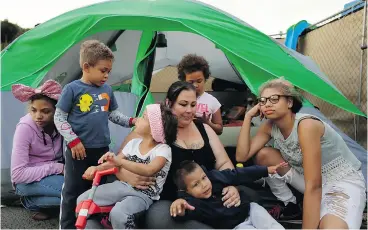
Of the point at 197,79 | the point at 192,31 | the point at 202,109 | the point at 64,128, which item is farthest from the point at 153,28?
the point at 64,128

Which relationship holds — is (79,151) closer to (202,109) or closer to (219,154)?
(219,154)

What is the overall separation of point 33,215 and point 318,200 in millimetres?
1810

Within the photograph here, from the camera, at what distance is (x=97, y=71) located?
2.12 metres

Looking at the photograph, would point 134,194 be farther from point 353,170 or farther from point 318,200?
point 353,170

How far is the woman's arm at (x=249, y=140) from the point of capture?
2186 mm

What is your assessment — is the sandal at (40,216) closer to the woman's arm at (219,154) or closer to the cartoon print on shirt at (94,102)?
the cartoon print on shirt at (94,102)

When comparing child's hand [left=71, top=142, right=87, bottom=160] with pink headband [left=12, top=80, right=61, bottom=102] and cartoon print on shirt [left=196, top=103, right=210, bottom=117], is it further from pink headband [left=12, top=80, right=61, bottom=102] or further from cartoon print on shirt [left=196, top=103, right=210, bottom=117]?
cartoon print on shirt [left=196, top=103, right=210, bottom=117]

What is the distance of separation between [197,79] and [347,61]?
7.50 ft

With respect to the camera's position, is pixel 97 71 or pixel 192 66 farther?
pixel 192 66

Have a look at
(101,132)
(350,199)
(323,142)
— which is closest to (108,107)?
(101,132)

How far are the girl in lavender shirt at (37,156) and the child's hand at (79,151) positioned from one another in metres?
0.45

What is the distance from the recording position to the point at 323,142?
6.51 feet

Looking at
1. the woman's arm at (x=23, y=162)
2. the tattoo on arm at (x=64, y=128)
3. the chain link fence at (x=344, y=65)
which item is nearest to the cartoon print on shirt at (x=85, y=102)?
the tattoo on arm at (x=64, y=128)

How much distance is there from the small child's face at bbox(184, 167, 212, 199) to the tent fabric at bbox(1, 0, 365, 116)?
99 centimetres
